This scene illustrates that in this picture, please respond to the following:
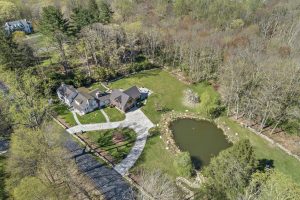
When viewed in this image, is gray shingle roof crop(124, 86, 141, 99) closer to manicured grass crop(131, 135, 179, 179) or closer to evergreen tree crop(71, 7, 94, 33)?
manicured grass crop(131, 135, 179, 179)

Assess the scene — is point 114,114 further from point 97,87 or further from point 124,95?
point 97,87

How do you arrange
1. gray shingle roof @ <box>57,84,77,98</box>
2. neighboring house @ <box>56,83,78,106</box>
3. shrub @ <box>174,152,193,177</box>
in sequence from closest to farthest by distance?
1. shrub @ <box>174,152,193,177</box>
2. neighboring house @ <box>56,83,78,106</box>
3. gray shingle roof @ <box>57,84,77,98</box>

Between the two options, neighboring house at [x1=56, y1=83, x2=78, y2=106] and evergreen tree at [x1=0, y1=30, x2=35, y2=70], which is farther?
evergreen tree at [x1=0, y1=30, x2=35, y2=70]

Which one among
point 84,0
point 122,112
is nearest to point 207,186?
point 122,112

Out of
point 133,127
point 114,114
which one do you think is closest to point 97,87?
point 114,114

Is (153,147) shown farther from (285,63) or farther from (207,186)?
(285,63)

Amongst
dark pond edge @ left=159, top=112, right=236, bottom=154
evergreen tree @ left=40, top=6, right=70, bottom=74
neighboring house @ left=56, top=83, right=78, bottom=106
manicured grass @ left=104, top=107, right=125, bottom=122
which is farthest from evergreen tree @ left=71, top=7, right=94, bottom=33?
dark pond edge @ left=159, top=112, right=236, bottom=154

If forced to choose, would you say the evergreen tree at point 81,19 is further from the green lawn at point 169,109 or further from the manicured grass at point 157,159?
the manicured grass at point 157,159
